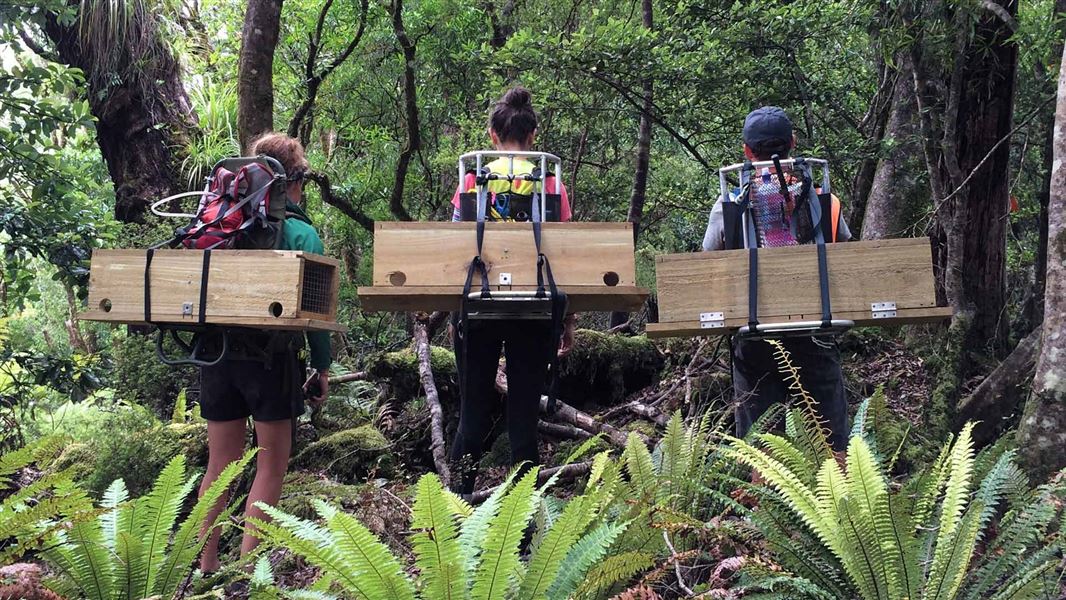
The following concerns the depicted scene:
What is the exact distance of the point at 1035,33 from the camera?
5.61 metres

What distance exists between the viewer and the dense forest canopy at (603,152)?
5.21m

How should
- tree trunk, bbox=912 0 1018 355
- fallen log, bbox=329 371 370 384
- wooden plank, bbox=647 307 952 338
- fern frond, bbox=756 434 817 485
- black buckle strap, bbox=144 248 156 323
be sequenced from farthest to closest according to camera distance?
1. fallen log, bbox=329 371 370 384
2. tree trunk, bbox=912 0 1018 355
3. black buckle strap, bbox=144 248 156 323
4. wooden plank, bbox=647 307 952 338
5. fern frond, bbox=756 434 817 485

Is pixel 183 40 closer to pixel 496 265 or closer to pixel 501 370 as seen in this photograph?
pixel 501 370

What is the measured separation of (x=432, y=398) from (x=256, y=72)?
2.54 metres

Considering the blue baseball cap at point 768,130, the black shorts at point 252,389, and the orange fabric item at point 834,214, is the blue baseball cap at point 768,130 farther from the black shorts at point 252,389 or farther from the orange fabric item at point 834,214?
the black shorts at point 252,389

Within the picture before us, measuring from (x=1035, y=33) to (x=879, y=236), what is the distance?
2.39 metres

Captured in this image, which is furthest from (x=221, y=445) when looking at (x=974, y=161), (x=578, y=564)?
(x=974, y=161)

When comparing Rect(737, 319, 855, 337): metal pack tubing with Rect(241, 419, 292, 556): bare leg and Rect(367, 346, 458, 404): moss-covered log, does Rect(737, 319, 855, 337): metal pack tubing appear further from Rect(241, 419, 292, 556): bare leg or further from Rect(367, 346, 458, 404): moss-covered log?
Rect(367, 346, 458, 404): moss-covered log

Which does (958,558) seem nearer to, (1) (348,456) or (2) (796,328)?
(2) (796,328)

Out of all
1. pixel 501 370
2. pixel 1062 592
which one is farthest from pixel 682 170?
pixel 1062 592

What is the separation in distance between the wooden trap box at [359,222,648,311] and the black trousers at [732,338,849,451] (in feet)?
2.15

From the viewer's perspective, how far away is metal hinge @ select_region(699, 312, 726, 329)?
3564 mm

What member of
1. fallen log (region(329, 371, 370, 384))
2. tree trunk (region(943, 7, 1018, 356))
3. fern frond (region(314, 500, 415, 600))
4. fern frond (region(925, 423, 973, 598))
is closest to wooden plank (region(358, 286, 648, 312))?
fern frond (region(925, 423, 973, 598))

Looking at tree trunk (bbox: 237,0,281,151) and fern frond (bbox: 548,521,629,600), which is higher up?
tree trunk (bbox: 237,0,281,151)
